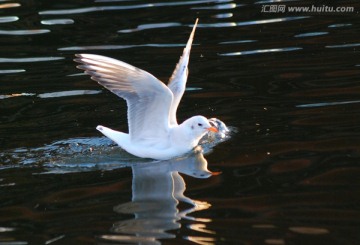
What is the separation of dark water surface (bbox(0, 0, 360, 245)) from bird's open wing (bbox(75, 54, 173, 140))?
1.48ft

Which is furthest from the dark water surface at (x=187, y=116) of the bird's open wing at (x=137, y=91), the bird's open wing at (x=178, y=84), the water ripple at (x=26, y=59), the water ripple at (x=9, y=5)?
the bird's open wing at (x=178, y=84)

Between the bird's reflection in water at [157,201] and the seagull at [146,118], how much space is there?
0.20m

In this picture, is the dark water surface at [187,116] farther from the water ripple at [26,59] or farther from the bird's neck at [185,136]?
the bird's neck at [185,136]

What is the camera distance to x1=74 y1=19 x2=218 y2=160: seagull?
10102 millimetres

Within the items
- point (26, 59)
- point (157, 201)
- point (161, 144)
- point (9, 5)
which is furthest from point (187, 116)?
point (9, 5)

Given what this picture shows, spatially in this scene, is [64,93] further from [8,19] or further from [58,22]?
[8,19]

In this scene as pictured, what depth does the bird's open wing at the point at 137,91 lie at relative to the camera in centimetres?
1002

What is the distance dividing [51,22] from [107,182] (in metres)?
8.18

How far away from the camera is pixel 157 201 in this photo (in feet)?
29.0

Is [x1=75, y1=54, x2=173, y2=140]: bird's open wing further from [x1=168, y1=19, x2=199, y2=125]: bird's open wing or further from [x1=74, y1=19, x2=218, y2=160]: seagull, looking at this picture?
[x1=168, y1=19, x2=199, y2=125]: bird's open wing

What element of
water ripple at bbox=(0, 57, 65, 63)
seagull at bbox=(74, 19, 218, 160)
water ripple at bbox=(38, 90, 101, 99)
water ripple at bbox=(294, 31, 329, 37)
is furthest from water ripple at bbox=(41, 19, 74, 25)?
seagull at bbox=(74, 19, 218, 160)

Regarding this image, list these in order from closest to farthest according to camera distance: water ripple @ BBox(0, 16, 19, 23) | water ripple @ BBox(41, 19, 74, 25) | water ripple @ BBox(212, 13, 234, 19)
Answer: water ripple @ BBox(212, 13, 234, 19), water ripple @ BBox(41, 19, 74, 25), water ripple @ BBox(0, 16, 19, 23)

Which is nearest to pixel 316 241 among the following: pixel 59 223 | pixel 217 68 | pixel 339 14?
pixel 59 223

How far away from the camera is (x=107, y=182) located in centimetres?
946
